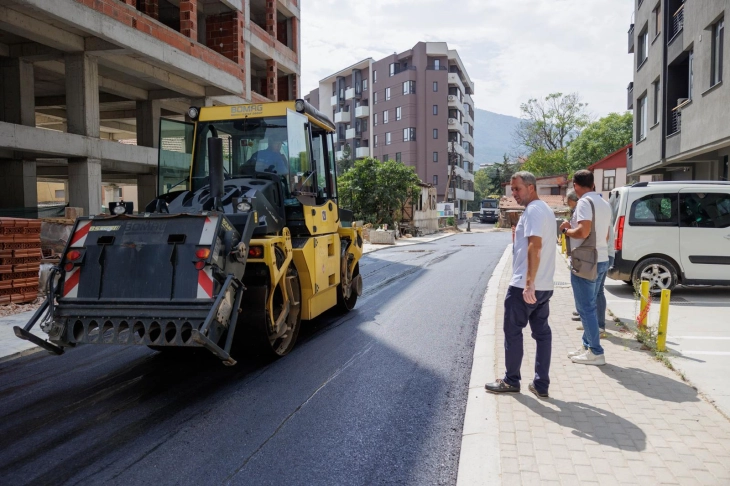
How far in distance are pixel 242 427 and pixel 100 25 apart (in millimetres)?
12234

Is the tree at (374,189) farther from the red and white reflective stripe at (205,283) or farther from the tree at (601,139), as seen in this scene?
the tree at (601,139)

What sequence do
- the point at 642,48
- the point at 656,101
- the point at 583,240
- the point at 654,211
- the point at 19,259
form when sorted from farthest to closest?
1. the point at 642,48
2. the point at 656,101
3. the point at 19,259
4. the point at 654,211
5. the point at 583,240

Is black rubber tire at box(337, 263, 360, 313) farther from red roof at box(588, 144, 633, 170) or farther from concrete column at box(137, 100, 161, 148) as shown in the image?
red roof at box(588, 144, 633, 170)

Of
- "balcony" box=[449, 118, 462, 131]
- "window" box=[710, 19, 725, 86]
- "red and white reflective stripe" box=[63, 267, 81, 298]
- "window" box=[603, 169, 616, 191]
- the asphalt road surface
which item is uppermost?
"balcony" box=[449, 118, 462, 131]

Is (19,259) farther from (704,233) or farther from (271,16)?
(271,16)

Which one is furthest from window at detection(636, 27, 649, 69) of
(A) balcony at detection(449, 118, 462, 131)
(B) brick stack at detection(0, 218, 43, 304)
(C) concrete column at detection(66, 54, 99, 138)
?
(A) balcony at detection(449, 118, 462, 131)

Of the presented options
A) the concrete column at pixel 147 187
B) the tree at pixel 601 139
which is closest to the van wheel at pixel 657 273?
the concrete column at pixel 147 187

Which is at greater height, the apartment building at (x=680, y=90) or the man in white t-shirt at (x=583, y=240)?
the apartment building at (x=680, y=90)

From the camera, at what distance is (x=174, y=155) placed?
7.57 metres

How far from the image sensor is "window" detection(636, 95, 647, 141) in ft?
76.4

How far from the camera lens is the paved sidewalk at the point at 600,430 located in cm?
346

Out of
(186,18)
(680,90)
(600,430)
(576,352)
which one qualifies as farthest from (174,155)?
(680,90)

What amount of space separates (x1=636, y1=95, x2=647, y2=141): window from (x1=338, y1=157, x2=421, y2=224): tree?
50.9 feet

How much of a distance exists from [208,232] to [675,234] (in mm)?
8545
